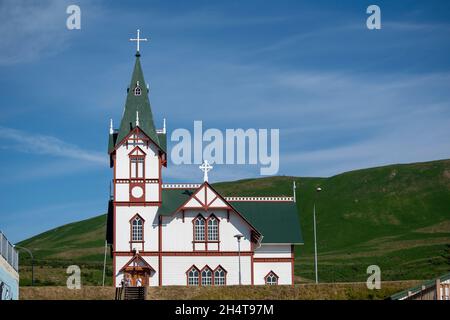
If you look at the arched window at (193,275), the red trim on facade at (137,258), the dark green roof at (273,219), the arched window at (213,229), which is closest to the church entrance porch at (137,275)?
the red trim on facade at (137,258)

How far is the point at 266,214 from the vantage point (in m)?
72.7

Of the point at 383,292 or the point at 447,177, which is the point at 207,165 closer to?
the point at 383,292

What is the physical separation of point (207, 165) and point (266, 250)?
7848 millimetres

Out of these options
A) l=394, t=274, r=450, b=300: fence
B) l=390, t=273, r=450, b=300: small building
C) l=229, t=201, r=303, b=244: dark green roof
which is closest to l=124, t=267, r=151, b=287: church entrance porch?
l=229, t=201, r=303, b=244: dark green roof

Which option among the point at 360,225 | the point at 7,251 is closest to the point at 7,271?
the point at 7,251

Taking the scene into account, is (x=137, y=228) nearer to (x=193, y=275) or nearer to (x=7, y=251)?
(x=193, y=275)

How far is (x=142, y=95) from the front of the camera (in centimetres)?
7056

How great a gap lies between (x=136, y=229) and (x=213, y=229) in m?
5.46

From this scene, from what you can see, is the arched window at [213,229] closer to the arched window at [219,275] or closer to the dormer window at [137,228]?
the arched window at [219,275]

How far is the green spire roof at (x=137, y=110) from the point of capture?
68.6m

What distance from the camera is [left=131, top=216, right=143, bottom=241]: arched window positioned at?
6756 centimetres

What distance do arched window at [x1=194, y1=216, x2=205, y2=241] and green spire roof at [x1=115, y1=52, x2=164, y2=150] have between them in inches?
235

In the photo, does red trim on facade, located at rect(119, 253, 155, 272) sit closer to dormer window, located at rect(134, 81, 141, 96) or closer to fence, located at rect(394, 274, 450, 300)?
dormer window, located at rect(134, 81, 141, 96)

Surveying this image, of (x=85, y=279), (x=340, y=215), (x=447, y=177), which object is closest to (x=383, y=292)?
(x=85, y=279)
